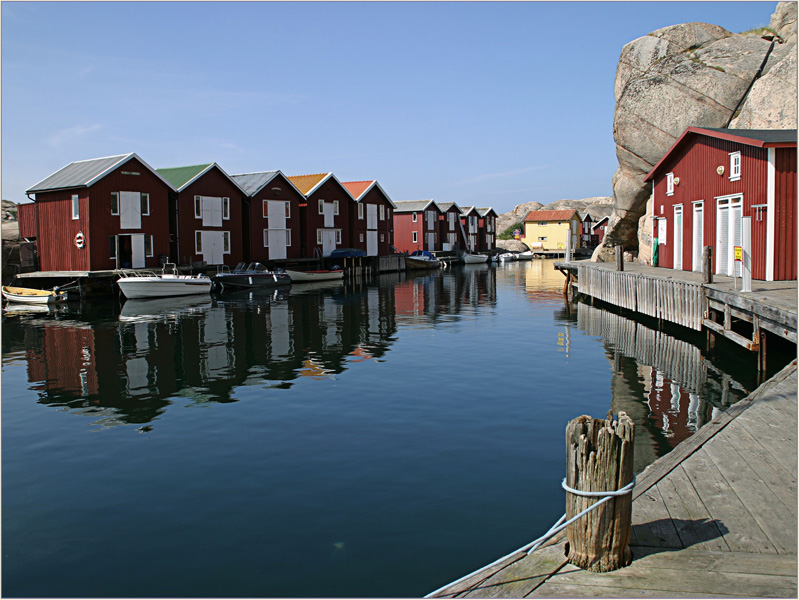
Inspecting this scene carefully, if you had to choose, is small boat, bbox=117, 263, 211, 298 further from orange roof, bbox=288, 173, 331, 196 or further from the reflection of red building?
the reflection of red building

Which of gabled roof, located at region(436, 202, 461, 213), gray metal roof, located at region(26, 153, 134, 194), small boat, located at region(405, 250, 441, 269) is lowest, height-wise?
small boat, located at region(405, 250, 441, 269)

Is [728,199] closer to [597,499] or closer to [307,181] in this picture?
[597,499]

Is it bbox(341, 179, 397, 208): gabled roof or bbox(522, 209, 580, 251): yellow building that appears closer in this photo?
bbox(341, 179, 397, 208): gabled roof

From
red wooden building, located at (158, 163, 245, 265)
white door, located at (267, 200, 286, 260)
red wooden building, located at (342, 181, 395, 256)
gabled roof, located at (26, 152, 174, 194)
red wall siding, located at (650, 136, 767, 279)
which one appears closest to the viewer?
red wall siding, located at (650, 136, 767, 279)

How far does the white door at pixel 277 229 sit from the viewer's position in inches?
2274

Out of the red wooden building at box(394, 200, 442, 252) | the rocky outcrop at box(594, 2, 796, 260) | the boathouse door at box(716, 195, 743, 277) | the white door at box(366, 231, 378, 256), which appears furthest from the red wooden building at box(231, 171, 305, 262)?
the boathouse door at box(716, 195, 743, 277)

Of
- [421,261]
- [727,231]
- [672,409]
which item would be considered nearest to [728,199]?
[727,231]

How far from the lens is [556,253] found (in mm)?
115000

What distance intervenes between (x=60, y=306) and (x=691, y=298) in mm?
33291

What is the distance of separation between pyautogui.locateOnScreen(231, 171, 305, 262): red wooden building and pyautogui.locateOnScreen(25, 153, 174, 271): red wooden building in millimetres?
10064

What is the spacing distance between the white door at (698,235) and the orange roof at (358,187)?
4419 cm

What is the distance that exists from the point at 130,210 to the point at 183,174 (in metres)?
7.99

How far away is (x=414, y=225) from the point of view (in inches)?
3543

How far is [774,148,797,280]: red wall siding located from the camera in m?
22.2
